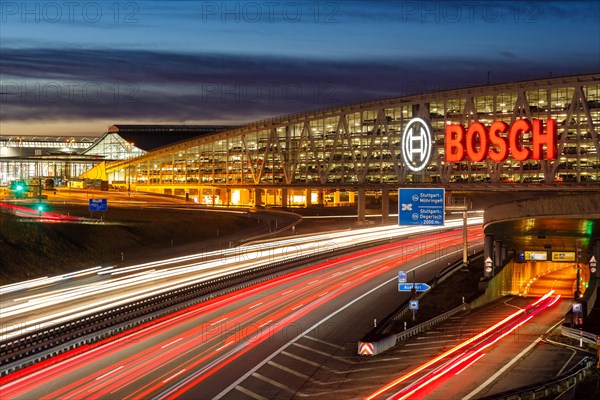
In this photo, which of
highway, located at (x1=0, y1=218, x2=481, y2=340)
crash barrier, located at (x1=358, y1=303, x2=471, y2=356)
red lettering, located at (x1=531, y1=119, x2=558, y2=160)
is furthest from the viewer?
red lettering, located at (x1=531, y1=119, x2=558, y2=160)

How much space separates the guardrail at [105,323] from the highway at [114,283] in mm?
2645

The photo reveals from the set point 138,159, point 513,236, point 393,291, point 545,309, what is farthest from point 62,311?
point 138,159

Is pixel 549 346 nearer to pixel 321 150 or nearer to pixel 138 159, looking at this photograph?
pixel 321 150

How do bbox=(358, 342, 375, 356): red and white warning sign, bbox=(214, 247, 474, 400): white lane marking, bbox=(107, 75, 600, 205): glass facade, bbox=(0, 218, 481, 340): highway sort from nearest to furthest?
bbox=(214, 247, 474, 400): white lane marking < bbox=(358, 342, 375, 356): red and white warning sign < bbox=(0, 218, 481, 340): highway < bbox=(107, 75, 600, 205): glass facade

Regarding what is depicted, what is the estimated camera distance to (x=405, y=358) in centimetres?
3472

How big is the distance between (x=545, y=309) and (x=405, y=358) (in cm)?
2051

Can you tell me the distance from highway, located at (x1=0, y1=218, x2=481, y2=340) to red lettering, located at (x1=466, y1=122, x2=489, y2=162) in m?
15.4

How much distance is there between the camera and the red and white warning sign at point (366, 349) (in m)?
35.1

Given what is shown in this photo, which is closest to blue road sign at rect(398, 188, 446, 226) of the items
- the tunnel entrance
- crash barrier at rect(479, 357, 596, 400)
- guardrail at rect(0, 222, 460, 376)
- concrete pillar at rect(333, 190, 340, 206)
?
guardrail at rect(0, 222, 460, 376)

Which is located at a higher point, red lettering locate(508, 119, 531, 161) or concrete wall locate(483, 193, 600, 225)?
red lettering locate(508, 119, 531, 161)

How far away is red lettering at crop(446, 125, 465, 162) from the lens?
75562mm

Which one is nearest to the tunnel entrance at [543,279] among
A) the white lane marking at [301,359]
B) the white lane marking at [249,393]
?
the white lane marking at [301,359]

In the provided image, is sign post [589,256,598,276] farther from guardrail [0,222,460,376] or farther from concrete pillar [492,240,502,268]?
guardrail [0,222,460,376]

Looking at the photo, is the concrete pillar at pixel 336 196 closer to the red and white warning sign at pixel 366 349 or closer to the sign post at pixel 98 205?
the sign post at pixel 98 205
